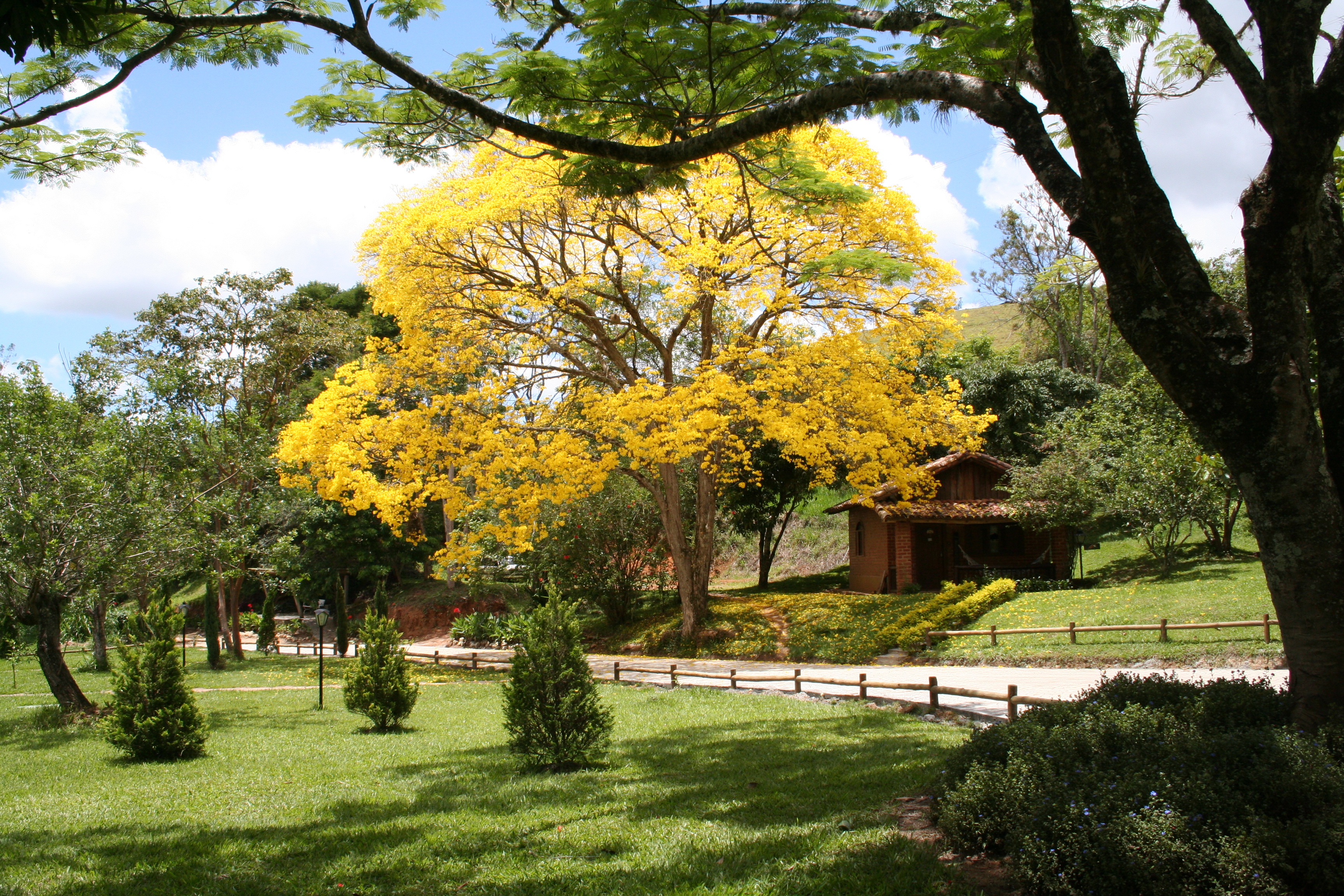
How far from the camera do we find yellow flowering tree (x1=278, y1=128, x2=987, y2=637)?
54.7 ft

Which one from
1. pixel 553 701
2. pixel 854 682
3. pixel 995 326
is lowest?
pixel 854 682

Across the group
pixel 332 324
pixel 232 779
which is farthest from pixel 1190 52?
pixel 332 324

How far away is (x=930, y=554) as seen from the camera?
27281mm

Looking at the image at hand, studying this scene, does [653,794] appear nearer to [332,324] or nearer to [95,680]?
[95,680]

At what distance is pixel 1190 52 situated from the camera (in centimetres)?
771

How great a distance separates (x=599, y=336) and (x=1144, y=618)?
42.9 feet

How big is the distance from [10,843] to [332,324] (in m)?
26.5

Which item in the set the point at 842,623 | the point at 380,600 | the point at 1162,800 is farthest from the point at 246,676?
the point at 1162,800

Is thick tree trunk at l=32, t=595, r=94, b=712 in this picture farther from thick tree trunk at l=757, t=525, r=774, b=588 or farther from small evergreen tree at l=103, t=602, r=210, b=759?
thick tree trunk at l=757, t=525, r=774, b=588

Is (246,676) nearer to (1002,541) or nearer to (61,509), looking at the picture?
(61,509)

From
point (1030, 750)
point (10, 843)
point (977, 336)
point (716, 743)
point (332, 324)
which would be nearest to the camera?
point (1030, 750)

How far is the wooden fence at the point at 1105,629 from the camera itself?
13.9m

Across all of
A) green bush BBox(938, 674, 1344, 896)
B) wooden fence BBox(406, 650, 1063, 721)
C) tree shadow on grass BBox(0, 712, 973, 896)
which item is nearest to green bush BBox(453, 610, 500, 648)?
wooden fence BBox(406, 650, 1063, 721)

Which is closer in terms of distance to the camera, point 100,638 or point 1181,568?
point 1181,568
